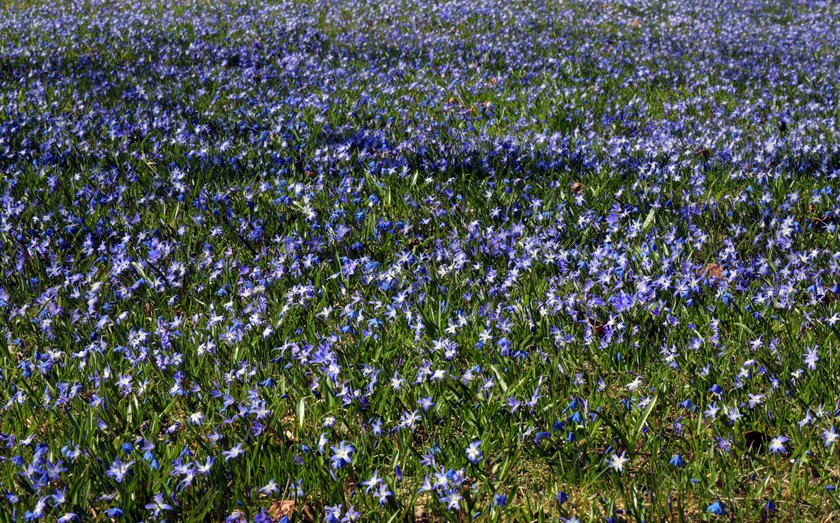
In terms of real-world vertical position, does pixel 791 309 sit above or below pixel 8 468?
below

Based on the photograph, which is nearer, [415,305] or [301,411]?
[301,411]

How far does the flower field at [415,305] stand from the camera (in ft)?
8.48

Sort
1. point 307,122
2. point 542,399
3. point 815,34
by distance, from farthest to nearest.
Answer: point 815,34, point 307,122, point 542,399

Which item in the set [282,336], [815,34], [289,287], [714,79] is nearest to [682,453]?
[282,336]

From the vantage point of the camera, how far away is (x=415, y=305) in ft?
12.1

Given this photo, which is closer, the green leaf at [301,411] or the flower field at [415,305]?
the flower field at [415,305]

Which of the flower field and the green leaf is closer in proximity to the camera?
the flower field

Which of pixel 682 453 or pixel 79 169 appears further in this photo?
pixel 79 169

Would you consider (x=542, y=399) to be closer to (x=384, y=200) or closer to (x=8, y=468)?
(x=8, y=468)

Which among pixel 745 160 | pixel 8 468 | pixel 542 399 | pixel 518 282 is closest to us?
pixel 8 468

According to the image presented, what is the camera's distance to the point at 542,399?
2961 mm

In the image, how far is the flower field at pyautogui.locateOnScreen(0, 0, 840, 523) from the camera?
258 centimetres

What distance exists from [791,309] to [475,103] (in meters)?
4.94

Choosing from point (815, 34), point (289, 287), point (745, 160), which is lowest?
point (815, 34)
